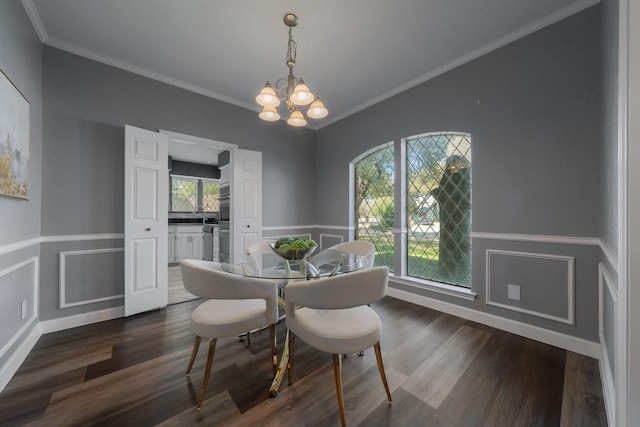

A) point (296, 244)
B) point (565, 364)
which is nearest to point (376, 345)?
point (296, 244)

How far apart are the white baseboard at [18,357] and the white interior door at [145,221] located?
2.05 feet

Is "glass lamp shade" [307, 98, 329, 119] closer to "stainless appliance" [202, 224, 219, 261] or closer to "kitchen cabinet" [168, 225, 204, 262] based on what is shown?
"stainless appliance" [202, 224, 219, 261]

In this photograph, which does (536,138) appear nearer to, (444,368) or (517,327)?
(517,327)

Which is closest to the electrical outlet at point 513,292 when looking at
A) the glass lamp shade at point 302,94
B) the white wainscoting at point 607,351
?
the white wainscoting at point 607,351

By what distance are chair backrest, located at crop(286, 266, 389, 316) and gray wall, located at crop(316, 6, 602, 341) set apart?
187 cm

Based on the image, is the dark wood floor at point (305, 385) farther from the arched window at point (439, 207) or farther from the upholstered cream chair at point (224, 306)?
the arched window at point (439, 207)

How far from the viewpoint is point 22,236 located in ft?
6.13

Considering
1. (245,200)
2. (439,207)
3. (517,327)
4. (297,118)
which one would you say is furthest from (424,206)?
(245,200)

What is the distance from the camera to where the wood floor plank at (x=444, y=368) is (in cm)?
148

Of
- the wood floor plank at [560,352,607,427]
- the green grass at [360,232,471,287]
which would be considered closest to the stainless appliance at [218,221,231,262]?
the green grass at [360,232,471,287]

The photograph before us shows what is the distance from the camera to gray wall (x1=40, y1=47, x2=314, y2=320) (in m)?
2.31

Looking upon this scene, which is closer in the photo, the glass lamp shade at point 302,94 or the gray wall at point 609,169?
the gray wall at point 609,169

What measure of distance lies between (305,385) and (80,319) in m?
2.51

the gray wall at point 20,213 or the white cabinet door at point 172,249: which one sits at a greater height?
the gray wall at point 20,213
